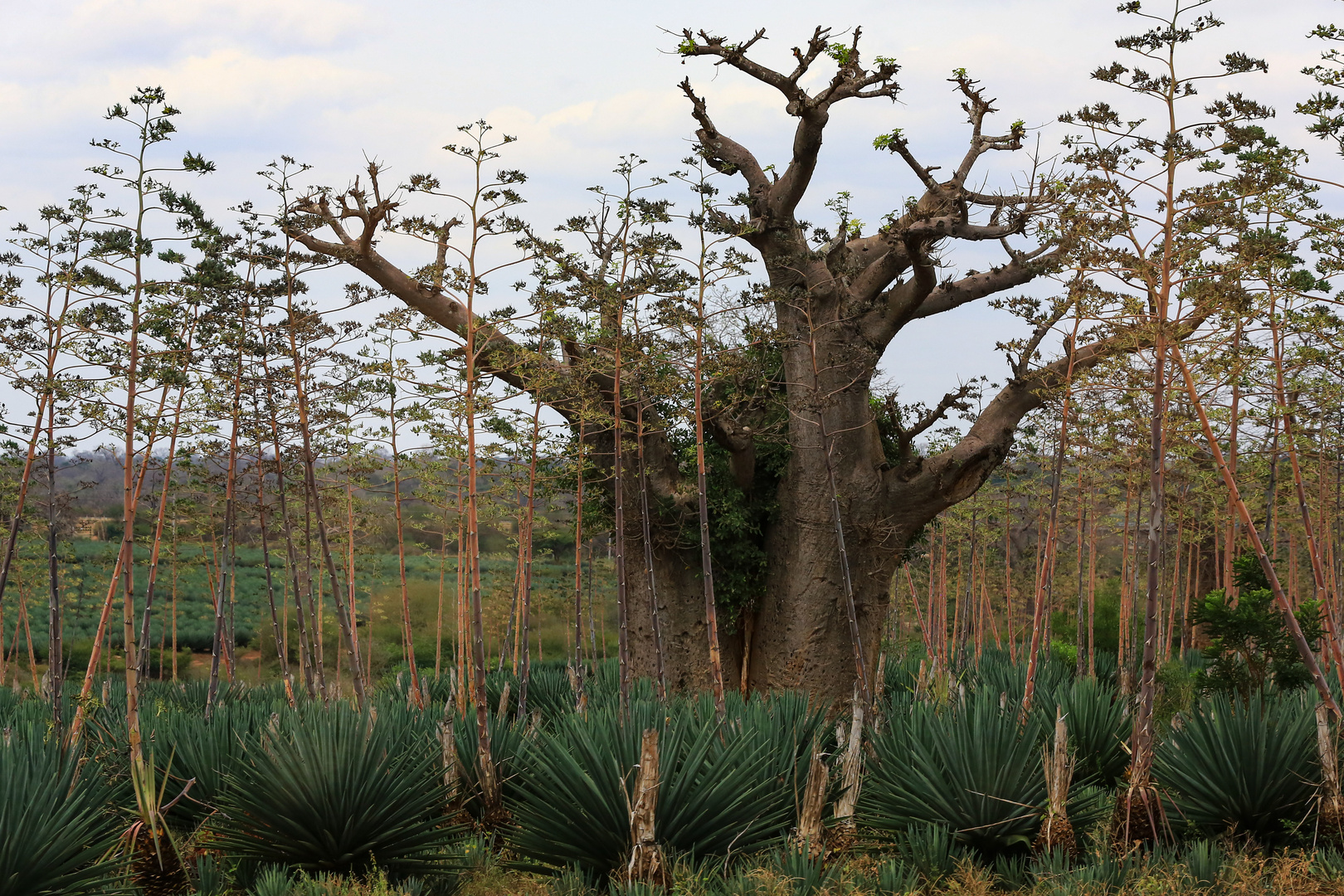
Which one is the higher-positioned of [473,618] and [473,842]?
[473,618]

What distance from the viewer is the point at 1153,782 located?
7762mm

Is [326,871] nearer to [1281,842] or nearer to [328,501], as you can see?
[1281,842]

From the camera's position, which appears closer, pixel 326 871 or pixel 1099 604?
pixel 326 871

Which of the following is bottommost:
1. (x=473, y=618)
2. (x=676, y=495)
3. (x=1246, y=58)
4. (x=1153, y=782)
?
(x=1153, y=782)

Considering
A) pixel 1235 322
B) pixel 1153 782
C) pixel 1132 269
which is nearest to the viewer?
pixel 1153 782

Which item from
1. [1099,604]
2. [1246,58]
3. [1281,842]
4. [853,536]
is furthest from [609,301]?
[1099,604]

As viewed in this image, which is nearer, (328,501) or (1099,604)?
(328,501)

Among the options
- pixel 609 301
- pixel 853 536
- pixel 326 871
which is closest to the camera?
pixel 326 871

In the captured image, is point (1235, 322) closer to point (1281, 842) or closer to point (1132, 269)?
point (1132, 269)

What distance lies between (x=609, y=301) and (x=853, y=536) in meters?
5.12

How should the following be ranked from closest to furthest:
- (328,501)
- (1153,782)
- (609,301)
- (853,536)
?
(1153,782)
(609,301)
(853,536)
(328,501)

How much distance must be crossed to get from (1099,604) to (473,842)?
1009 inches

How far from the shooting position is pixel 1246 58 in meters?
8.13

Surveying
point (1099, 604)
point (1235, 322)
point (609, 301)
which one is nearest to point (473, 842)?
point (609, 301)
